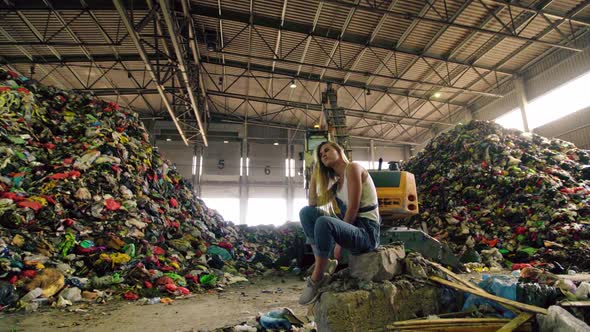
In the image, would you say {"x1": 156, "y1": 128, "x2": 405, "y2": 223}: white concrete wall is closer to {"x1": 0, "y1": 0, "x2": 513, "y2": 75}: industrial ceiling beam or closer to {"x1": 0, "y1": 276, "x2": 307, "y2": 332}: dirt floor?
{"x1": 0, "y1": 0, "x2": 513, "y2": 75}: industrial ceiling beam

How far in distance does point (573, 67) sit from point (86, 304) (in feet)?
45.5

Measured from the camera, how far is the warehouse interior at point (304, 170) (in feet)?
7.94

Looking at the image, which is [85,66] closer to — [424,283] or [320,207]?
[320,207]

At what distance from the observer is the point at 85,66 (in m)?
11.6

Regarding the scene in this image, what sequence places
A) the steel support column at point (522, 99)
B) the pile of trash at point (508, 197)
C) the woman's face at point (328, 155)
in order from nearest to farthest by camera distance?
the woman's face at point (328, 155) → the pile of trash at point (508, 197) → the steel support column at point (522, 99)

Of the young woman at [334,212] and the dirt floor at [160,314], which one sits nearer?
the young woman at [334,212]

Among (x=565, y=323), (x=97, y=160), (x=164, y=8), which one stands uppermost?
(x=164, y=8)

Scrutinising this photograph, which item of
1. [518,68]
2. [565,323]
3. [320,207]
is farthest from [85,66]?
[518,68]

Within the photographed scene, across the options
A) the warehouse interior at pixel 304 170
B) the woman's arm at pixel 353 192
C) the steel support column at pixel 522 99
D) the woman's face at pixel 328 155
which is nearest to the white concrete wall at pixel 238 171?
the warehouse interior at pixel 304 170

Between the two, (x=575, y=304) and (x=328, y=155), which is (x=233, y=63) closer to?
(x=328, y=155)

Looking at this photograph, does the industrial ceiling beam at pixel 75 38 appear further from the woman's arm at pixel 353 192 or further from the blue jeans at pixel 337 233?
the woman's arm at pixel 353 192

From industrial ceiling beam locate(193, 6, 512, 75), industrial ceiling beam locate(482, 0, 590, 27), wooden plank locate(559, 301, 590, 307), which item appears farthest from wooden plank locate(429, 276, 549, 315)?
industrial ceiling beam locate(193, 6, 512, 75)

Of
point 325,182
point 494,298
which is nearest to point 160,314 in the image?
point 325,182

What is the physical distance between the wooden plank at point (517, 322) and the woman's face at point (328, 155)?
1.39 m
